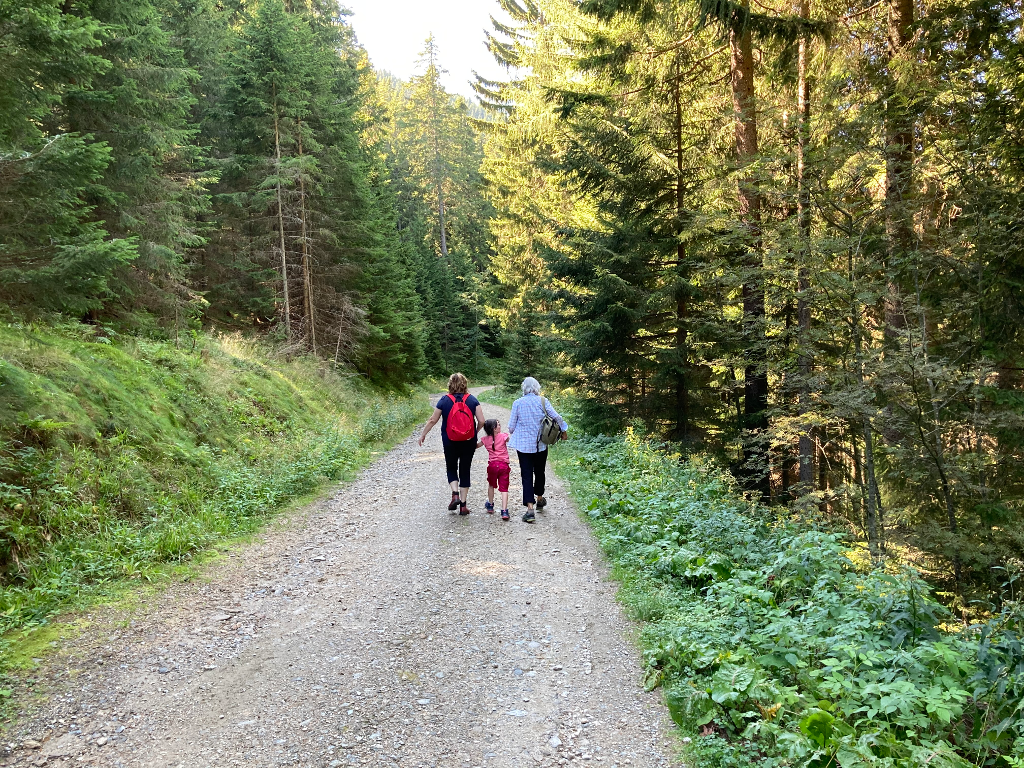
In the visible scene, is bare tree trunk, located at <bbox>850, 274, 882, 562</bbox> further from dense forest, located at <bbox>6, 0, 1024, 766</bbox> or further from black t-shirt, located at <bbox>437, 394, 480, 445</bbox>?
black t-shirt, located at <bbox>437, 394, 480, 445</bbox>

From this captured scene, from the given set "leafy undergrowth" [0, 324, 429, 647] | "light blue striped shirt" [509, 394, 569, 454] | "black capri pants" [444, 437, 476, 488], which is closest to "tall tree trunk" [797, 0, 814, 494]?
"light blue striped shirt" [509, 394, 569, 454]

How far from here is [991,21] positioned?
7.41m

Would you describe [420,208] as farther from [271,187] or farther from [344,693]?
[344,693]

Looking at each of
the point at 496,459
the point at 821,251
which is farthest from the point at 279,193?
the point at 821,251

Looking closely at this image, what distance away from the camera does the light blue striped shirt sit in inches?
329

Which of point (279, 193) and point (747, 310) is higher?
point (279, 193)

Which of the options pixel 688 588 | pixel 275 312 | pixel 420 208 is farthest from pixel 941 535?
pixel 420 208

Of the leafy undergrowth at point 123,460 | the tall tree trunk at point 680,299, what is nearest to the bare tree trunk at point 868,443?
the tall tree trunk at point 680,299

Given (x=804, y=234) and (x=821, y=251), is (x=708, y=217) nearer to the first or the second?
(x=804, y=234)

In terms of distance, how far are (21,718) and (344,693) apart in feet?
6.59

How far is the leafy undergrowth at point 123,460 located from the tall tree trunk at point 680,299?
7.72 metres

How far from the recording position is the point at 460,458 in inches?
334

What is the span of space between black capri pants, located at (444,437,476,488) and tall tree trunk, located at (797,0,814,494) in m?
5.23

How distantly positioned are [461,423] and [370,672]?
443cm
